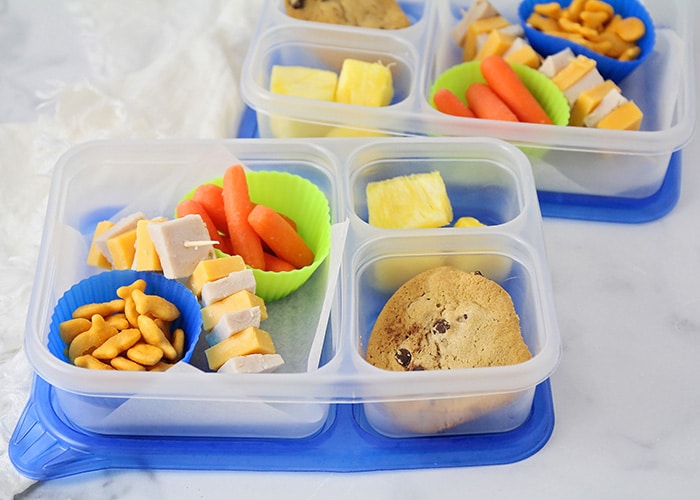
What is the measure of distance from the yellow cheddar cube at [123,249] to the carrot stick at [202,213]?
0.25 feet

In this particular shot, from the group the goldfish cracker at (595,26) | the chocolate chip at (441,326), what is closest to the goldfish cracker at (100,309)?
the chocolate chip at (441,326)

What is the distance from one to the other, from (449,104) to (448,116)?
4 centimetres

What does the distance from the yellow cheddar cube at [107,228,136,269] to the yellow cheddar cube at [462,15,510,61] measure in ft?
2.37

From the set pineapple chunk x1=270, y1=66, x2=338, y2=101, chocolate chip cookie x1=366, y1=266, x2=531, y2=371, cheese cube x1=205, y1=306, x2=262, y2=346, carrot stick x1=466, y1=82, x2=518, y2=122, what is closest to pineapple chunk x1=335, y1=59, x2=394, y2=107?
pineapple chunk x1=270, y1=66, x2=338, y2=101

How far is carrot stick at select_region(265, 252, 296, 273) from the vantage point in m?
1.25

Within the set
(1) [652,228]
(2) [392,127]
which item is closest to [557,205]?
(1) [652,228]

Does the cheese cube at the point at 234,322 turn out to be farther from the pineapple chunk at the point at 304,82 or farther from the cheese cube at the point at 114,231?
the pineapple chunk at the point at 304,82

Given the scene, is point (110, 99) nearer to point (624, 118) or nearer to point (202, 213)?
point (202, 213)

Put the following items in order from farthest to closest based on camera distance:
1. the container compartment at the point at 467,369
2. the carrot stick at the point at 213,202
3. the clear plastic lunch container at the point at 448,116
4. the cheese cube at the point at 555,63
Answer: the cheese cube at the point at 555,63
the clear plastic lunch container at the point at 448,116
the carrot stick at the point at 213,202
the container compartment at the point at 467,369

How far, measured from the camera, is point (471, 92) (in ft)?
4.84

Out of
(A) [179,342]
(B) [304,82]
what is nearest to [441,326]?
(A) [179,342]

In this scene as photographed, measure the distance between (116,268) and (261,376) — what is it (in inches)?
12.0

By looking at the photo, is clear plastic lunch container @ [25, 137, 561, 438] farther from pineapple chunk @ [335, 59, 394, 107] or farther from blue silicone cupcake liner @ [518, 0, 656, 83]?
blue silicone cupcake liner @ [518, 0, 656, 83]

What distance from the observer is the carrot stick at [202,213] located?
1.25 meters
